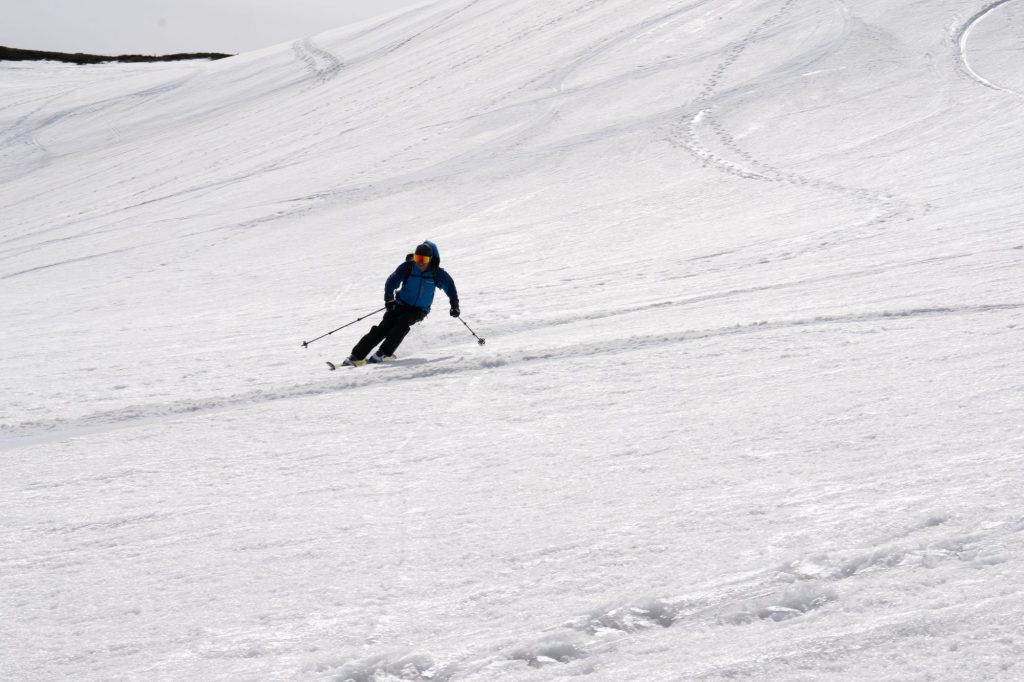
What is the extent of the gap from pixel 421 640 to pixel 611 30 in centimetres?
2588

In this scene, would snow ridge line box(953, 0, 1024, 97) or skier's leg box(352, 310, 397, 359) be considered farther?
snow ridge line box(953, 0, 1024, 97)

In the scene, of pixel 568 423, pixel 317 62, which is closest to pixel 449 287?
pixel 568 423

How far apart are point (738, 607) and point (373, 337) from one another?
5.46m

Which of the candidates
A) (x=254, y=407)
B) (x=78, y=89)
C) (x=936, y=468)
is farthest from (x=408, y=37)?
(x=936, y=468)

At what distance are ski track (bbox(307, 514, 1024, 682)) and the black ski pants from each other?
5157mm

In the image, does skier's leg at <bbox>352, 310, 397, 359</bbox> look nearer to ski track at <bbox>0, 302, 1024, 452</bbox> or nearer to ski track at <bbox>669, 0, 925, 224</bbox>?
ski track at <bbox>0, 302, 1024, 452</bbox>

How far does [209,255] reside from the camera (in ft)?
52.5

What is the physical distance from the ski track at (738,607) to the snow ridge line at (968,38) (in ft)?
51.0

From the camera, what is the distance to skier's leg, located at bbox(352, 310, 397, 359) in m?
8.37

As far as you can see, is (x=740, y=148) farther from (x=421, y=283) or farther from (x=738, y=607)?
(x=738, y=607)

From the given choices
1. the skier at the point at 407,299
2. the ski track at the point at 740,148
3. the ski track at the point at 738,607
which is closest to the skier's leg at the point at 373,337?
the skier at the point at 407,299

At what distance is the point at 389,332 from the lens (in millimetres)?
8500

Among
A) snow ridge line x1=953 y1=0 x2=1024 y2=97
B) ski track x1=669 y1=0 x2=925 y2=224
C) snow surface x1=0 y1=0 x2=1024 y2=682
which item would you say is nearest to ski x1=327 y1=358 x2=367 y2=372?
snow surface x1=0 y1=0 x2=1024 y2=682

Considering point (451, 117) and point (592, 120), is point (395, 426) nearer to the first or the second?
point (592, 120)
